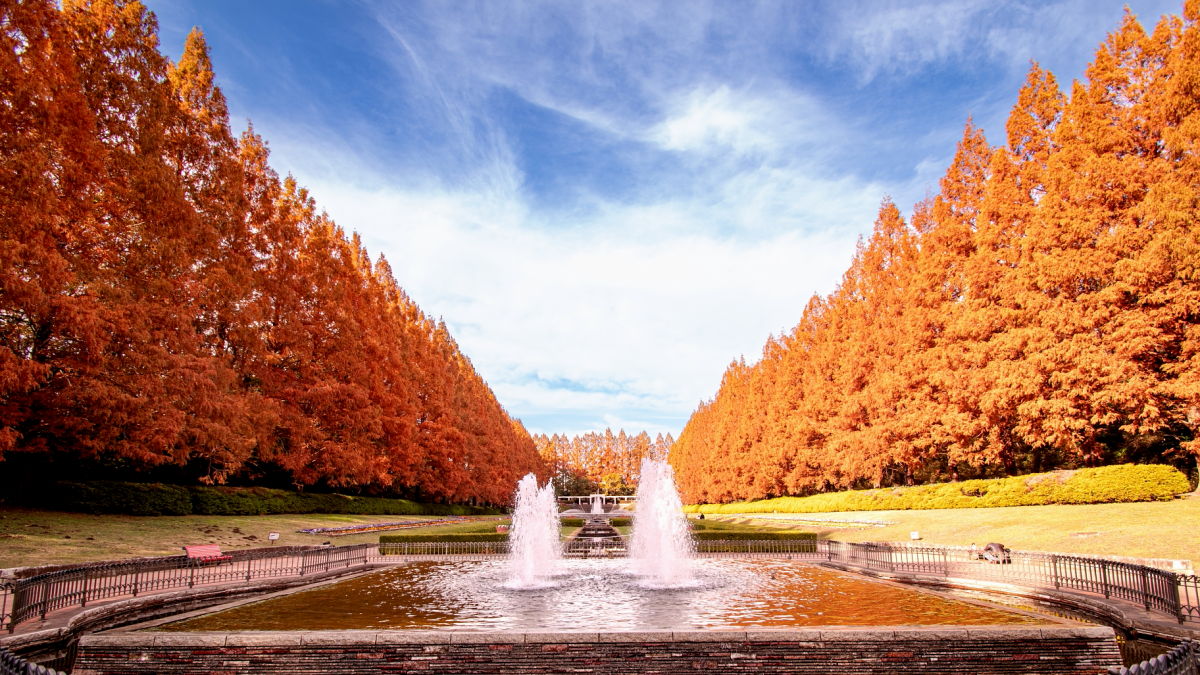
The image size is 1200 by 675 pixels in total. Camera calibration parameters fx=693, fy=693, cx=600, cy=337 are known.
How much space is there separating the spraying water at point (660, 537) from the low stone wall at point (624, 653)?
23.9ft

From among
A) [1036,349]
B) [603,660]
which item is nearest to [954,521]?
[1036,349]

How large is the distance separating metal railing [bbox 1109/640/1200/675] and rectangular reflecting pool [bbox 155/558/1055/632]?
4609 mm

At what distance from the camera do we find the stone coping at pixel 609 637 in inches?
330

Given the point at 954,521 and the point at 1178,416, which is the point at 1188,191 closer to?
the point at 1178,416

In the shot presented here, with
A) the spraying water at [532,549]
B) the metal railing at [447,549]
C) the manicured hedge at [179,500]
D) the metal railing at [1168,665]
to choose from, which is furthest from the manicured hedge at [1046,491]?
the manicured hedge at [179,500]

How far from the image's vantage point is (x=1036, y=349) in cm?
2370

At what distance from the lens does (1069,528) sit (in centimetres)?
1892

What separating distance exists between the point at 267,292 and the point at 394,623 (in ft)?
72.9

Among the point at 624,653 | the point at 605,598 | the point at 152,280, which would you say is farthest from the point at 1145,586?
the point at 152,280

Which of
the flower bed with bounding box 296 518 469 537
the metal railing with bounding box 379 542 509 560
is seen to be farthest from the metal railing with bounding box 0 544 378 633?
the flower bed with bounding box 296 518 469 537

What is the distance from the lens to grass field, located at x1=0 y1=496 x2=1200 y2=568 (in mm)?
15289

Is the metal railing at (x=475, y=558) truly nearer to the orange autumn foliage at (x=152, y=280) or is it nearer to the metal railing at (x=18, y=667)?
A: the metal railing at (x=18, y=667)

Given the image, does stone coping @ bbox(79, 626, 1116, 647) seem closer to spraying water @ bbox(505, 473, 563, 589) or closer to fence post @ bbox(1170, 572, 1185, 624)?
fence post @ bbox(1170, 572, 1185, 624)

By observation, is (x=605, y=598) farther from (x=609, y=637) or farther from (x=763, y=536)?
(x=763, y=536)
